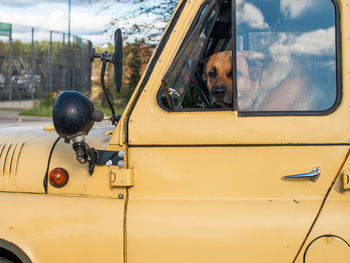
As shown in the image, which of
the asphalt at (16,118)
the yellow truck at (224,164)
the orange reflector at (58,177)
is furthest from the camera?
the asphalt at (16,118)

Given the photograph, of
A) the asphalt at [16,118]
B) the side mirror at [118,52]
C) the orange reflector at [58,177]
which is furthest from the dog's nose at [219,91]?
the asphalt at [16,118]

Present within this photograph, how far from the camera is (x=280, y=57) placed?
7.13 ft

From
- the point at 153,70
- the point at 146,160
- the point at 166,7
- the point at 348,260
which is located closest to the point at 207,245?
the point at 146,160

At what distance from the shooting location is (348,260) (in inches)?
78.0

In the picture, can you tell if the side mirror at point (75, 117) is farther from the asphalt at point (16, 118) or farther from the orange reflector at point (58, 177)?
the asphalt at point (16, 118)

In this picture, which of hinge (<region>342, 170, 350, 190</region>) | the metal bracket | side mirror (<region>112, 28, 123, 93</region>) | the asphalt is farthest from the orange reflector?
the asphalt

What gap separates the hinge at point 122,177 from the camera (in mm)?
2158

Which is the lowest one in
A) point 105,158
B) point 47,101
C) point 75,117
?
point 105,158

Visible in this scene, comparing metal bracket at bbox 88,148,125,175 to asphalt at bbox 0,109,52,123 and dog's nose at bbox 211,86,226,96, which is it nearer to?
dog's nose at bbox 211,86,226,96

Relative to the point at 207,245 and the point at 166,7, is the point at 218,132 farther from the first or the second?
the point at 166,7

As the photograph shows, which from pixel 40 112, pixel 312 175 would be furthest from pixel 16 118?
pixel 312 175

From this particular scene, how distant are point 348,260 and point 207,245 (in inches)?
24.7

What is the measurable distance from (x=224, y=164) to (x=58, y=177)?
840 millimetres

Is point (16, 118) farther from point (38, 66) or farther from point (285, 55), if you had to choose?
point (285, 55)
